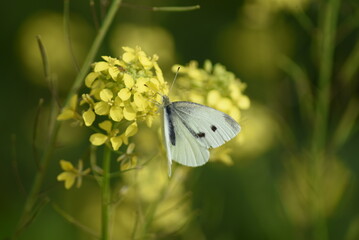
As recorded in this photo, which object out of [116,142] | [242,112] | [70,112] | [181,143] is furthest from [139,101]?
[242,112]

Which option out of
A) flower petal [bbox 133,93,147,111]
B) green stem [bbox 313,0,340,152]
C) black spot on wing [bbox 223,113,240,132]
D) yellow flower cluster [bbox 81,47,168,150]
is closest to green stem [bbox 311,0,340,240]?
green stem [bbox 313,0,340,152]

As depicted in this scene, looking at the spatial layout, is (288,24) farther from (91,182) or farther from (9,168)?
(9,168)

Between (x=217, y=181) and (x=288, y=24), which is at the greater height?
(x=288, y=24)

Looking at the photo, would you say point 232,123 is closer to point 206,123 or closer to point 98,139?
point 206,123

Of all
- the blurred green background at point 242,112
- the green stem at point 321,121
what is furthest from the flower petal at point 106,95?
the green stem at point 321,121

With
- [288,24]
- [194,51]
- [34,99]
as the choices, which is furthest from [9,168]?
[288,24]

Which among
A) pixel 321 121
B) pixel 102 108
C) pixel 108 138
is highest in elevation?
pixel 102 108

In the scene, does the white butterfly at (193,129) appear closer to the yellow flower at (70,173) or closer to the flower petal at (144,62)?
the flower petal at (144,62)
